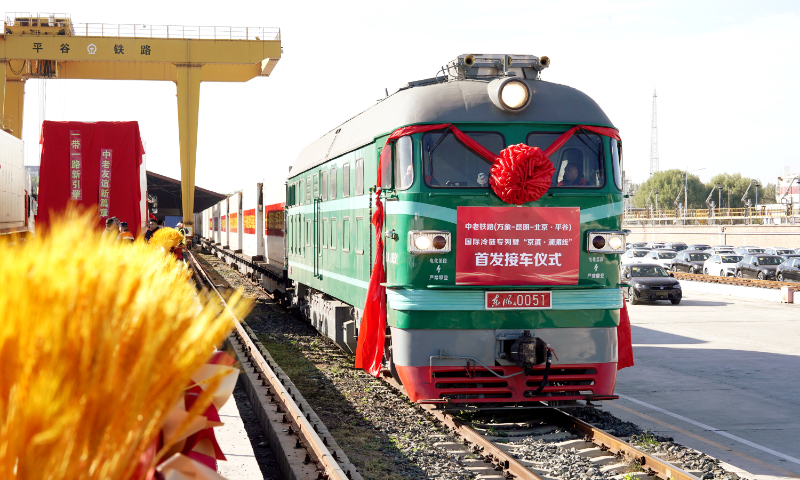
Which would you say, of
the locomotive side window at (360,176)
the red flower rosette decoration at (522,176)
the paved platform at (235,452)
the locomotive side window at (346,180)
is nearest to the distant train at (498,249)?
the red flower rosette decoration at (522,176)

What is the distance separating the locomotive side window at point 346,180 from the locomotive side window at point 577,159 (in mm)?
3222

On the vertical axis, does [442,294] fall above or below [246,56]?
below

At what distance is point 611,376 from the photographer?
311 inches

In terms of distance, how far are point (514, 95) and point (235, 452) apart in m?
4.66

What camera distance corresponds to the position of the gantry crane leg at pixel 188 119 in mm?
42250

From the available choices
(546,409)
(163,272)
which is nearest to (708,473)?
(546,409)

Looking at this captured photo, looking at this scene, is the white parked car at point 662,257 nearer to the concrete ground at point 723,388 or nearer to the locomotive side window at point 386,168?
the concrete ground at point 723,388

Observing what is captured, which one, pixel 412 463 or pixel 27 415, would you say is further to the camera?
pixel 412 463

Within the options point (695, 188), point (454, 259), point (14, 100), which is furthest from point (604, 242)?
point (695, 188)

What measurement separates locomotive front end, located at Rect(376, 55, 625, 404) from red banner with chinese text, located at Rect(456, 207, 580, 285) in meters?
0.01

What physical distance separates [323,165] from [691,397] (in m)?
6.76

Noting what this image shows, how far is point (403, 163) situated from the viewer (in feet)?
26.1

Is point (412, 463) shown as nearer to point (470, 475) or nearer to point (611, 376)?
point (470, 475)

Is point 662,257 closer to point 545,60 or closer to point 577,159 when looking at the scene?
point 545,60
